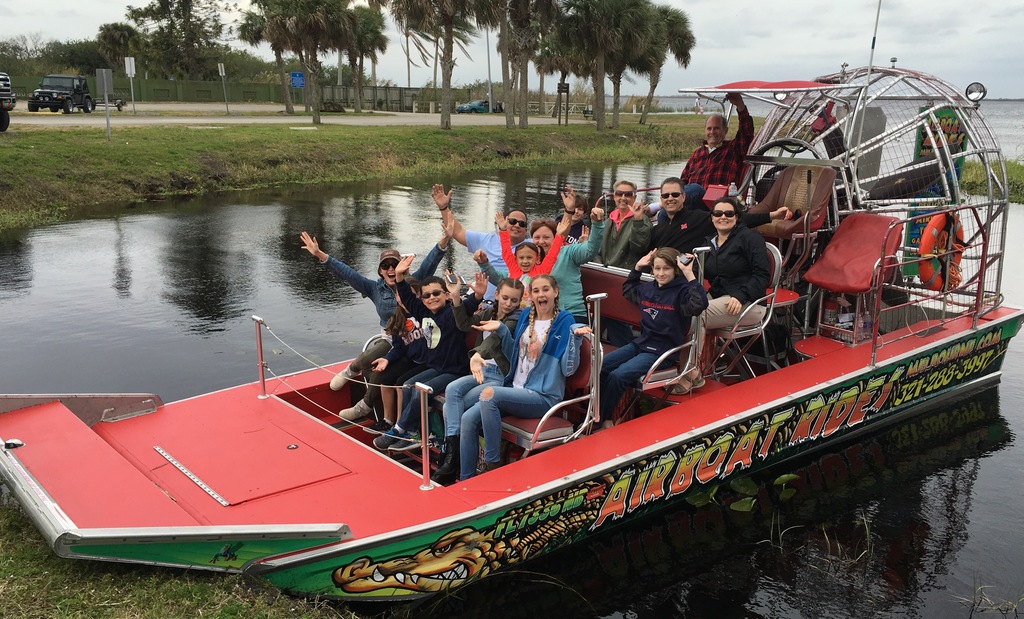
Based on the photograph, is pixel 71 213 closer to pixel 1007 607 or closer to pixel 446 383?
pixel 446 383

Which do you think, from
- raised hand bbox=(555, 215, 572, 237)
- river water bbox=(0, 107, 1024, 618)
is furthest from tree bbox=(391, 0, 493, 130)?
raised hand bbox=(555, 215, 572, 237)

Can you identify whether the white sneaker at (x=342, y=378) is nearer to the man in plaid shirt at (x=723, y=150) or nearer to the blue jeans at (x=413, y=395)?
the blue jeans at (x=413, y=395)

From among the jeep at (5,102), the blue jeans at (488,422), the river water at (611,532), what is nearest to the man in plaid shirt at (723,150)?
the river water at (611,532)

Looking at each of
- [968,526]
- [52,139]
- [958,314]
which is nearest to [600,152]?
[52,139]

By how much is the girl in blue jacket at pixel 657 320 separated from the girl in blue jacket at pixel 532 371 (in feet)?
2.03

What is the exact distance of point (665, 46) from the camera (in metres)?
50.6

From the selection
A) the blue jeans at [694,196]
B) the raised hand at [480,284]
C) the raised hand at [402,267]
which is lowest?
the raised hand at [480,284]

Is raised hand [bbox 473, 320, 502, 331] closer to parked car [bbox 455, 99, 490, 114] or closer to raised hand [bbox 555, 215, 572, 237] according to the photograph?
raised hand [bbox 555, 215, 572, 237]

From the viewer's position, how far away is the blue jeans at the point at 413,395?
20.8 ft

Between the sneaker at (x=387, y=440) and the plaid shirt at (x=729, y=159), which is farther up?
the plaid shirt at (x=729, y=159)

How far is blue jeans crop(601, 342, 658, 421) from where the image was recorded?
21.0 ft

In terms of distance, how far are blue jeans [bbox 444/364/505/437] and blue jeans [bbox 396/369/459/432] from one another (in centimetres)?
34

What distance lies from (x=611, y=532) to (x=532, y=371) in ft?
4.63

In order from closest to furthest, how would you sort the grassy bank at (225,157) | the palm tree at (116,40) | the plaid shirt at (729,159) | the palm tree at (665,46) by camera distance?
the plaid shirt at (729,159), the grassy bank at (225,157), the palm tree at (665,46), the palm tree at (116,40)
